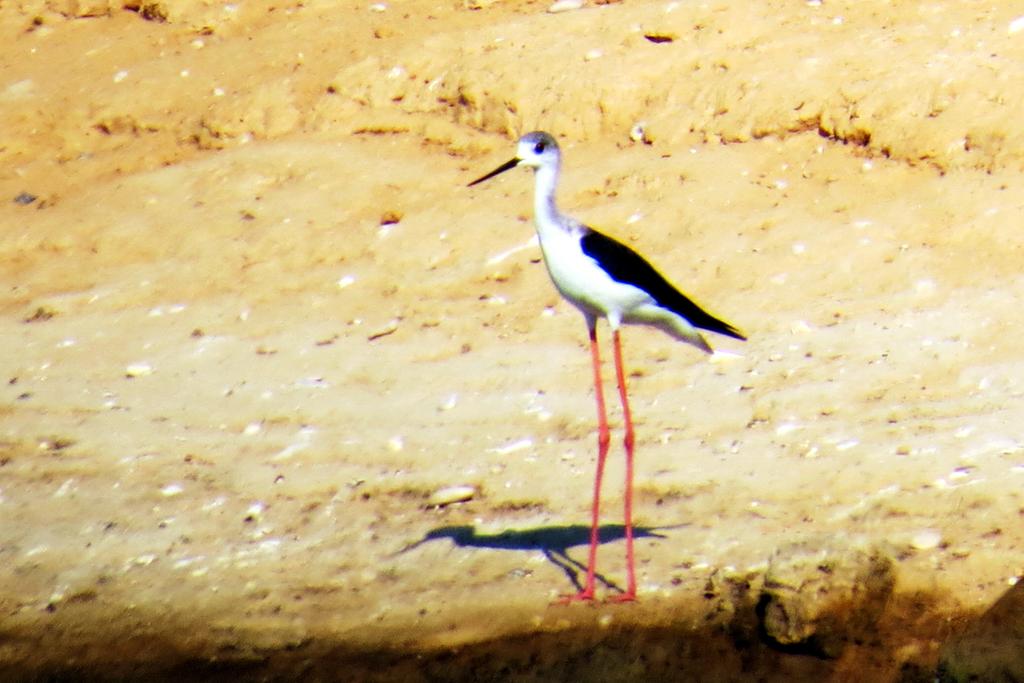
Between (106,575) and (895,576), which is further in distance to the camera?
(106,575)

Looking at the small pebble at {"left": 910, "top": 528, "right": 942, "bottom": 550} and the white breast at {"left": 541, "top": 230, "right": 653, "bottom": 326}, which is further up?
the white breast at {"left": 541, "top": 230, "right": 653, "bottom": 326}

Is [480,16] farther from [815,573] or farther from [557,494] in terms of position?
[815,573]

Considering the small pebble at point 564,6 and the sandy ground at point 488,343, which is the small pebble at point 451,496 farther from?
the small pebble at point 564,6

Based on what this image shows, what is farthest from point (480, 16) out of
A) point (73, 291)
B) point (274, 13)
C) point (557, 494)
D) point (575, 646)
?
point (575, 646)

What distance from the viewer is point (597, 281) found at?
560cm

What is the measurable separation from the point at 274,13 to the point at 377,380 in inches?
161

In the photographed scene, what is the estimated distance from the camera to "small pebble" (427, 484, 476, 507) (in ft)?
21.1

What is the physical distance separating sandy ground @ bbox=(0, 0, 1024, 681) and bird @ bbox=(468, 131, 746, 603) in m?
0.23

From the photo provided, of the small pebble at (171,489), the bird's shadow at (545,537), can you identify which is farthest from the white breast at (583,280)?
the small pebble at (171,489)

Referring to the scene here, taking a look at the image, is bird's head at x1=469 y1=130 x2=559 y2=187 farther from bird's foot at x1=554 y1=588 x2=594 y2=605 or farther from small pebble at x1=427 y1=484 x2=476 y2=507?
bird's foot at x1=554 y1=588 x2=594 y2=605

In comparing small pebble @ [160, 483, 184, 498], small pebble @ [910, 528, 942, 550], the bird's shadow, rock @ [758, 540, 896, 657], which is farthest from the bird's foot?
small pebble @ [160, 483, 184, 498]

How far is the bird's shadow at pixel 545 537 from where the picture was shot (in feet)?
19.4

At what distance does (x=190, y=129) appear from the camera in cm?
1033

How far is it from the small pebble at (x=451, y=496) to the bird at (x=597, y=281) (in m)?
0.72
